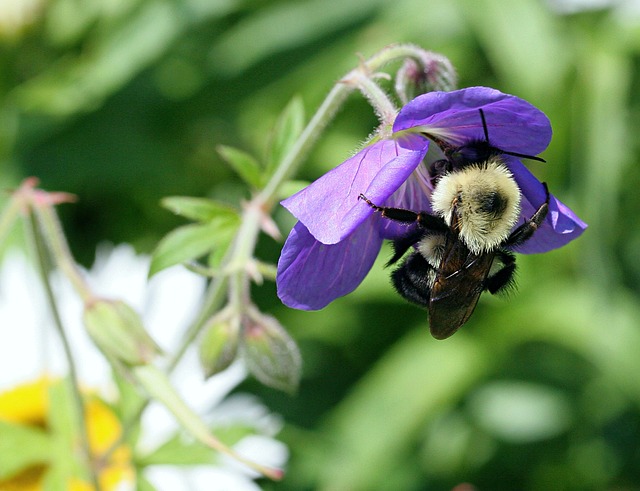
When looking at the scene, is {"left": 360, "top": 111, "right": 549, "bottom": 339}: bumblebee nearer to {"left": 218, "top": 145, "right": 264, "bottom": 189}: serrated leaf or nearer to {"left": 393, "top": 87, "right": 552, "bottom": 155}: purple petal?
{"left": 393, "top": 87, "right": 552, "bottom": 155}: purple petal

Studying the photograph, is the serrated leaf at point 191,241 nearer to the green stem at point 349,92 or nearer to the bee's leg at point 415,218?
the green stem at point 349,92

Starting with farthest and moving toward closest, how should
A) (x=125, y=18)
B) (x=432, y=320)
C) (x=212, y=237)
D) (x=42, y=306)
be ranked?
(x=125, y=18)
(x=42, y=306)
(x=212, y=237)
(x=432, y=320)

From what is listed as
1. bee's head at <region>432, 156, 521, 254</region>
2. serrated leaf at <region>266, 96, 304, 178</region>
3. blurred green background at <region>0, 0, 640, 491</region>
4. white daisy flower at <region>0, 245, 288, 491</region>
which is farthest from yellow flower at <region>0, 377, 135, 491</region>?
bee's head at <region>432, 156, 521, 254</region>

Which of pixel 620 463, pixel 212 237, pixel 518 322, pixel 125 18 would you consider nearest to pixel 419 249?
pixel 212 237

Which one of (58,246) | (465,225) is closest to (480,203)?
(465,225)

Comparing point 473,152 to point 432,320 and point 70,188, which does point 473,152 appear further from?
point 70,188

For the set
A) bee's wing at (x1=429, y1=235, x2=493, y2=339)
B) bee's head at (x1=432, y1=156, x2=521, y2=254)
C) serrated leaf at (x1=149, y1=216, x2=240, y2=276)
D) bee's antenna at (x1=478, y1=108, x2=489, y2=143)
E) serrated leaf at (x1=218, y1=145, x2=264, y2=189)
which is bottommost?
bee's wing at (x1=429, y1=235, x2=493, y2=339)

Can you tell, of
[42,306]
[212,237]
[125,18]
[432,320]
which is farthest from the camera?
[125,18]
